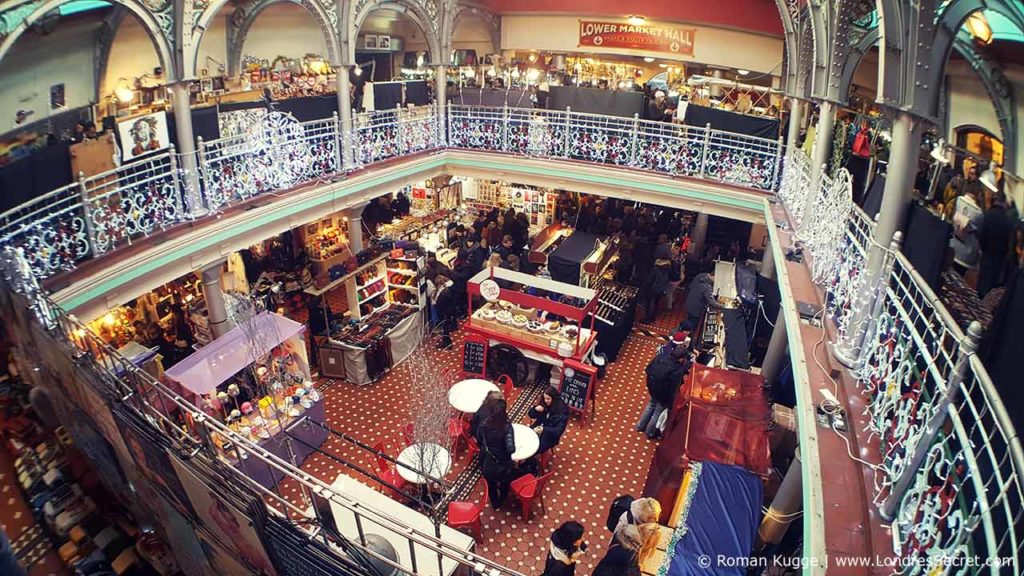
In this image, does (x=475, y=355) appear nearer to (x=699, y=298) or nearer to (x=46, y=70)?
(x=699, y=298)

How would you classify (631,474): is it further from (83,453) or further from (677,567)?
(83,453)

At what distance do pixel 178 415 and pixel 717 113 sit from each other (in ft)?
37.6

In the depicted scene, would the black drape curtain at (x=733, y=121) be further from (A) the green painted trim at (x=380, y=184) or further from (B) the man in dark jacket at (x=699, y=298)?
(B) the man in dark jacket at (x=699, y=298)

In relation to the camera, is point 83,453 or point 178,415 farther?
point 178,415

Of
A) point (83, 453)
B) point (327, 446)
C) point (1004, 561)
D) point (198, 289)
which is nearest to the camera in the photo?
point (1004, 561)

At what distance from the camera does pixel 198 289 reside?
1252cm

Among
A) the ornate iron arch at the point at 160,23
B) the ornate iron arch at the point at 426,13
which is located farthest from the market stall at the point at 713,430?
the ornate iron arch at the point at 426,13

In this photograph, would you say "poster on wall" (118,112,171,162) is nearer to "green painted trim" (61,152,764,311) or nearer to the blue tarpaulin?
"green painted trim" (61,152,764,311)

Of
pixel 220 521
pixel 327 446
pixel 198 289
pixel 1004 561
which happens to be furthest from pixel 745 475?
pixel 198 289

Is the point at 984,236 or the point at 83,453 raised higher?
the point at 984,236

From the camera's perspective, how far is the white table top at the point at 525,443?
834cm

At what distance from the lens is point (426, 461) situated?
306 inches

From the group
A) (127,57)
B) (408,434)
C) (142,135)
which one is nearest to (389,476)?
(408,434)

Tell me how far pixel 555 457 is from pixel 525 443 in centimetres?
111
